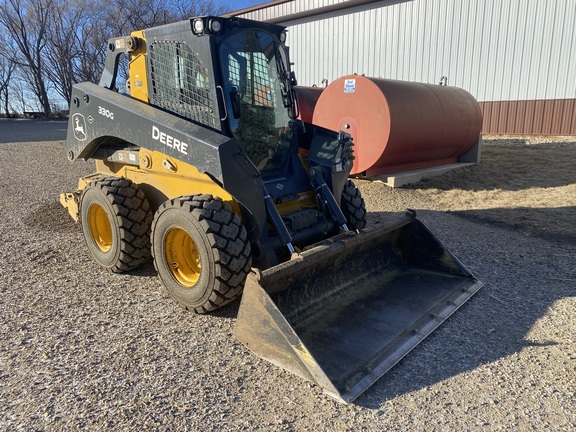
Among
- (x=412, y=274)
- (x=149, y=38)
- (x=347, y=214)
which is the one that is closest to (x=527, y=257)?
(x=412, y=274)

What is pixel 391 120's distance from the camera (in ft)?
25.5

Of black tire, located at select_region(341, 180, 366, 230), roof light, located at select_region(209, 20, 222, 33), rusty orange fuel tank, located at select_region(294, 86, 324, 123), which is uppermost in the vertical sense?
roof light, located at select_region(209, 20, 222, 33)

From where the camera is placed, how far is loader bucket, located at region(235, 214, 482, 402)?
2873mm

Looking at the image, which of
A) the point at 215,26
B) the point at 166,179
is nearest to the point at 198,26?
the point at 215,26

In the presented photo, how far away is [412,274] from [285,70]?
236cm

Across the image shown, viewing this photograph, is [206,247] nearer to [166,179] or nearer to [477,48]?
[166,179]

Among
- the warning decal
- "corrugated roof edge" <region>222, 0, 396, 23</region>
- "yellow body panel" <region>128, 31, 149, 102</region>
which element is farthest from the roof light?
"corrugated roof edge" <region>222, 0, 396, 23</region>

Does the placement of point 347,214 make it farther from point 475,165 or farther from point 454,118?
point 475,165

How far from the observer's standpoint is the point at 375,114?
314 inches

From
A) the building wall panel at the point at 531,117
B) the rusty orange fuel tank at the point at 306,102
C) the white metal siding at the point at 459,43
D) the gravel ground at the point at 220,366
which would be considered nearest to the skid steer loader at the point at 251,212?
the gravel ground at the point at 220,366

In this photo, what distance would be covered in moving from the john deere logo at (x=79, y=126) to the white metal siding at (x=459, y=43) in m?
12.7

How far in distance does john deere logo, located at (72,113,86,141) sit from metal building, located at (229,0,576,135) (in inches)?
314

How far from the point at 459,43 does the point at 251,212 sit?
1324 centimetres

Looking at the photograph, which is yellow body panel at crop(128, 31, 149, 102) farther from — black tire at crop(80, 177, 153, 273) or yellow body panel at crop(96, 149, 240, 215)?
black tire at crop(80, 177, 153, 273)
